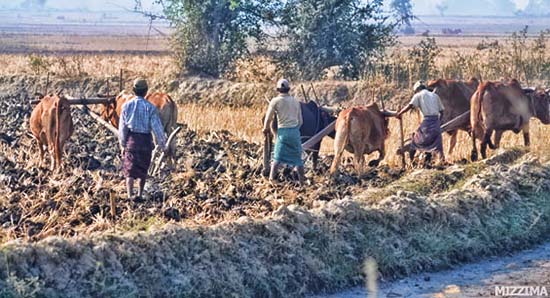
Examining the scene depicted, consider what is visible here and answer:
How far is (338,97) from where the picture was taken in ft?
79.6

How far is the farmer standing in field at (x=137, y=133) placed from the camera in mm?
11250

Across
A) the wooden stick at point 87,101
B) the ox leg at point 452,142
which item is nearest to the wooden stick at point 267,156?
the wooden stick at point 87,101

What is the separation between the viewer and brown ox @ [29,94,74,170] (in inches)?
536

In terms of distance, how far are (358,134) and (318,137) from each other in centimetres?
80

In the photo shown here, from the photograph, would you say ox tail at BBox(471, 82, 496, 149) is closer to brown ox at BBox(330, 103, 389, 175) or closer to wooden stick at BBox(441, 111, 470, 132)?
wooden stick at BBox(441, 111, 470, 132)

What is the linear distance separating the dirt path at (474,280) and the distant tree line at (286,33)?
16963mm

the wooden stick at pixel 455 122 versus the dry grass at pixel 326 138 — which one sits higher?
the wooden stick at pixel 455 122

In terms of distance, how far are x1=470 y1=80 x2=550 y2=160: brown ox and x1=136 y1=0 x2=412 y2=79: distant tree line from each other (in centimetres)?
1187

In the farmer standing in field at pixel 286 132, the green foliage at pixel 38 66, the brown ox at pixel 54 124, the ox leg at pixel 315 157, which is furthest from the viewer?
the green foliage at pixel 38 66

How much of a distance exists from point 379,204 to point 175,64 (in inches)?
748

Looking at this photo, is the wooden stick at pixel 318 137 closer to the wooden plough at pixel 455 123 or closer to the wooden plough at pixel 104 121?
the wooden plough at pixel 455 123

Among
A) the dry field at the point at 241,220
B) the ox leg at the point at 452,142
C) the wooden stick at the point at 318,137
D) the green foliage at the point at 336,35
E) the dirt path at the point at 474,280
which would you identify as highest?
the green foliage at the point at 336,35

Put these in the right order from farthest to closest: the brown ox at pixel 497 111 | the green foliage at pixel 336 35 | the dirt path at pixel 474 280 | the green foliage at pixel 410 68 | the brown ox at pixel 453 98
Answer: the green foliage at pixel 336 35, the green foliage at pixel 410 68, the brown ox at pixel 453 98, the brown ox at pixel 497 111, the dirt path at pixel 474 280

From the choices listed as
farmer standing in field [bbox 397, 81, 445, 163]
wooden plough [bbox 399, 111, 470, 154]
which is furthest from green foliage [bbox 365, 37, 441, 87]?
farmer standing in field [bbox 397, 81, 445, 163]
